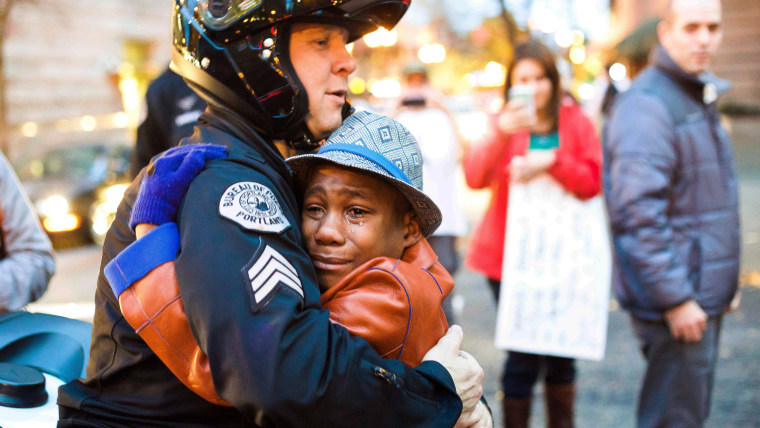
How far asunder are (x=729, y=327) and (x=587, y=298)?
106 inches

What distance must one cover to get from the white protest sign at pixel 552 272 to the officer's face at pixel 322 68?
8.04 feet

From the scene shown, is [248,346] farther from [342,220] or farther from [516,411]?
[516,411]

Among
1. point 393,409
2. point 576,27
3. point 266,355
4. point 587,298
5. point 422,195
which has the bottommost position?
point 587,298

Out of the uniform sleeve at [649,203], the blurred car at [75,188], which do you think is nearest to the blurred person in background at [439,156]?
the uniform sleeve at [649,203]

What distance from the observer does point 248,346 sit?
138cm

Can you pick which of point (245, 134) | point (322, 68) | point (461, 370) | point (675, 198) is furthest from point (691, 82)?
point (245, 134)

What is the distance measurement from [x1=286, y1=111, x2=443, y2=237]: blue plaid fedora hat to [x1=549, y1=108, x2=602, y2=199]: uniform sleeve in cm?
233

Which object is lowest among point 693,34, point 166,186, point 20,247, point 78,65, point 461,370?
point 461,370

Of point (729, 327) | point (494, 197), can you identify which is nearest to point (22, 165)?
point (494, 197)

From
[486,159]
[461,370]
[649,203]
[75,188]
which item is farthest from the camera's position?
[75,188]

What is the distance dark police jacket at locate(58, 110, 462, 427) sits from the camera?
4.56ft

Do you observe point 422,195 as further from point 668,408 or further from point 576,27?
point 576,27

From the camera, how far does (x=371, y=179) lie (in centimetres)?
188

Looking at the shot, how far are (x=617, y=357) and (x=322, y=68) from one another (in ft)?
14.9
